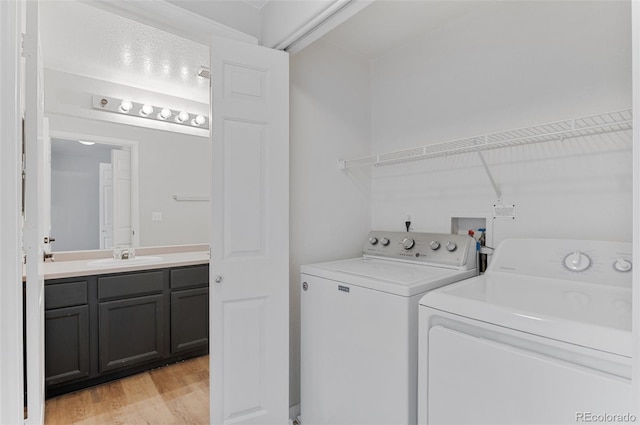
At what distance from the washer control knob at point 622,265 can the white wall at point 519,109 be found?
0.17 m

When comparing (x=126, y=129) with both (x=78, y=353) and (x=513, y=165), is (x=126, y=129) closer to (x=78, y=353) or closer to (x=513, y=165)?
(x=78, y=353)

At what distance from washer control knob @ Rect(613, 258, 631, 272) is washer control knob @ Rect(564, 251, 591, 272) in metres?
0.09

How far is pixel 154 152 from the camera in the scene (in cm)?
307

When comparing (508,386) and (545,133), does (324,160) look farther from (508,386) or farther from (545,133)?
(508,386)

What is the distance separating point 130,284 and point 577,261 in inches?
107

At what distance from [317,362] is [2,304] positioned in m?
1.33

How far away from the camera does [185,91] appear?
10.5 feet

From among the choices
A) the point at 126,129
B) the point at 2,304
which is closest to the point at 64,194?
the point at 126,129

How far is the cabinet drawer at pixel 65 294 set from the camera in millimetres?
2109

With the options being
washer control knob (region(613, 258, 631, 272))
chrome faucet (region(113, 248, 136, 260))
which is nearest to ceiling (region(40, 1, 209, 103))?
chrome faucet (region(113, 248, 136, 260))

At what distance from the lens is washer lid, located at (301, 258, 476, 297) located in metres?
1.36

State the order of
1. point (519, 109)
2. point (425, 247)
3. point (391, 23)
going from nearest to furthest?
point (519, 109)
point (425, 247)
point (391, 23)

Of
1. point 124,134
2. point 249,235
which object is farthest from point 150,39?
point 249,235

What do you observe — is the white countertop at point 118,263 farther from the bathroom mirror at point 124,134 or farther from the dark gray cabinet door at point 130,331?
the dark gray cabinet door at point 130,331
